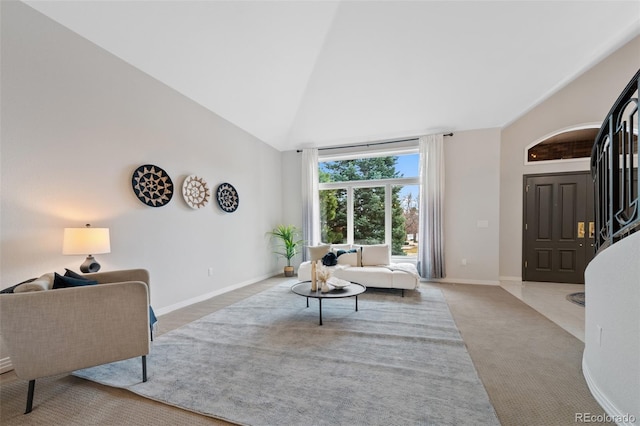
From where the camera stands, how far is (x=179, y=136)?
3449 millimetres

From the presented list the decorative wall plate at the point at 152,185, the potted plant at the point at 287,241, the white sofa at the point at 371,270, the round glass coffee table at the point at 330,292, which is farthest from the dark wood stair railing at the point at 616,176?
the potted plant at the point at 287,241

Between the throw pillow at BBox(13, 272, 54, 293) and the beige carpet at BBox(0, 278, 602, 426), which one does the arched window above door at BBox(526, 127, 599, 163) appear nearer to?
the beige carpet at BBox(0, 278, 602, 426)

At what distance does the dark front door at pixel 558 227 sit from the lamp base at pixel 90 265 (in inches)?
260

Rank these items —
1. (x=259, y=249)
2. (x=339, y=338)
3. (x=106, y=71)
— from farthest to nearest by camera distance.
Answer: (x=259, y=249) < (x=106, y=71) < (x=339, y=338)

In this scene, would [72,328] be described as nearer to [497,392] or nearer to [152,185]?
[152,185]

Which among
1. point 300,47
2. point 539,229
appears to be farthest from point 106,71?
point 539,229

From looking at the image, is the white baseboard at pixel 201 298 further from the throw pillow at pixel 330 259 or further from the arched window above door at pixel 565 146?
the arched window above door at pixel 565 146

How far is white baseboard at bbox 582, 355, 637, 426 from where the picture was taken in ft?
4.13

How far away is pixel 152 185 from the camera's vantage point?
10.1 feet

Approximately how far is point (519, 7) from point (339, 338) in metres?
4.36

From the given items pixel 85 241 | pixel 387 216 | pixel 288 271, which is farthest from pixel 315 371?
pixel 387 216

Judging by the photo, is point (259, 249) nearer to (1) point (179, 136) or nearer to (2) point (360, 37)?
(1) point (179, 136)

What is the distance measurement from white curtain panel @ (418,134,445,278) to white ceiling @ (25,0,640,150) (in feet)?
1.42

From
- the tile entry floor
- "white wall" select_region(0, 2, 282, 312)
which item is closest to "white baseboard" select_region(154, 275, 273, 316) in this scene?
"white wall" select_region(0, 2, 282, 312)
